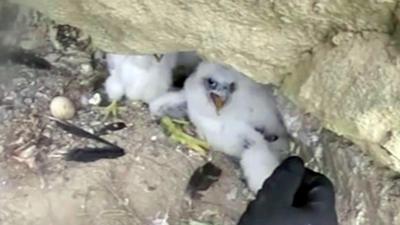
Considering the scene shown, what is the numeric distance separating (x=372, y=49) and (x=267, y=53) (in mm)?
191

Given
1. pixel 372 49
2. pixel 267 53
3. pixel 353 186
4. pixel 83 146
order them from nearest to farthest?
pixel 372 49
pixel 267 53
pixel 353 186
pixel 83 146

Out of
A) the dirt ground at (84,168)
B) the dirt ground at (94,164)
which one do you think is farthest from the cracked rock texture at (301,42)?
the dirt ground at (84,168)

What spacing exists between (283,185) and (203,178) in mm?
432

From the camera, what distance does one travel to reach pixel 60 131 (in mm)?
2078

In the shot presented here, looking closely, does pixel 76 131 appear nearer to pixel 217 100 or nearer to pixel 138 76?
pixel 138 76

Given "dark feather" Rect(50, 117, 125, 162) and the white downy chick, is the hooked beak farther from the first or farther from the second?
"dark feather" Rect(50, 117, 125, 162)

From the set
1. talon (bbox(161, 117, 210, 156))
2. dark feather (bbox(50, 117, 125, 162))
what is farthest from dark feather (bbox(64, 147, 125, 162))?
talon (bbox(161, 117, 210, 156))

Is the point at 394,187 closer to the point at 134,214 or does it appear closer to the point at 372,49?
the point at 372,49

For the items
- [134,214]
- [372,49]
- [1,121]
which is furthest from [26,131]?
[372,49]

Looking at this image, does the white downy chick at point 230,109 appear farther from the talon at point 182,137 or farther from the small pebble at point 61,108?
the small pebble at point 61,108

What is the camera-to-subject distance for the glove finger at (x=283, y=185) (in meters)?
1.59

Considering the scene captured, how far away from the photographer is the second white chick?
2.12 m

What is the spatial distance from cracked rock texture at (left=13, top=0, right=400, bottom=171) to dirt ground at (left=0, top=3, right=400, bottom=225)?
9.2 inches

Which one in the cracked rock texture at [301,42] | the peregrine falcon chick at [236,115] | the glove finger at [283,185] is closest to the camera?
the cracked rock texture at [301,42]
